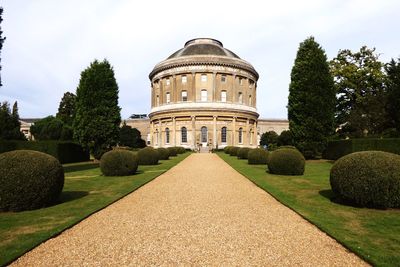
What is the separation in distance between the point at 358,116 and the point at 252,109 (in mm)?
29450

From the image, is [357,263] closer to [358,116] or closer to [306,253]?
[306,253]

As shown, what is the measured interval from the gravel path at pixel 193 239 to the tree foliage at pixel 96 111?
20.2 meters

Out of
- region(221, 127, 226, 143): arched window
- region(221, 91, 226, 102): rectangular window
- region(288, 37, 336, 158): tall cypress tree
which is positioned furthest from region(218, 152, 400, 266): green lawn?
region(221, 91, 226, 102): rectangular window

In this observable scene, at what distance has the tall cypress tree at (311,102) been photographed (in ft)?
87.6

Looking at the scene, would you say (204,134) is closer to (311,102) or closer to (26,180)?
(311,102)

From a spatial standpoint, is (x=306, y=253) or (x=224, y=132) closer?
(x=306, y=253)

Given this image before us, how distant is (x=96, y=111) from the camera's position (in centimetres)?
2827

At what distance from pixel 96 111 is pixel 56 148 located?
4700mm

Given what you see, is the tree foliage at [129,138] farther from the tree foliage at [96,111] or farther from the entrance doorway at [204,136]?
the tree foliage at [96,111]

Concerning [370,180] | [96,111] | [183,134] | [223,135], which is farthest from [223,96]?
[370,180]

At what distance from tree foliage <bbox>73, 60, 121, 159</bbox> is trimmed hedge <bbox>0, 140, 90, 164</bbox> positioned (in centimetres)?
132

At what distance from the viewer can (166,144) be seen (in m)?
55.6

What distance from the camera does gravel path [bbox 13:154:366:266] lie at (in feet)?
15.5

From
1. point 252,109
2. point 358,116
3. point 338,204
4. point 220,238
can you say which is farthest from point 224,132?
point 220,238
